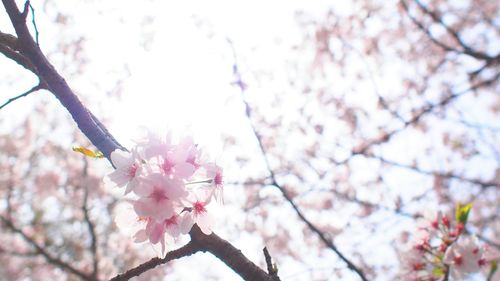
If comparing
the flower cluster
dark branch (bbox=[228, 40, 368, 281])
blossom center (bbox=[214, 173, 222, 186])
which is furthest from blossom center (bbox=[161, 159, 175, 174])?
dark branch (bbox=[228, 40, 368, 281])

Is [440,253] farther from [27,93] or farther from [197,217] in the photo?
[27,93]

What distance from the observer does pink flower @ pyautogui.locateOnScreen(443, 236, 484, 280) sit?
279 cm

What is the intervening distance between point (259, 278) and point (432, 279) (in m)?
1.80

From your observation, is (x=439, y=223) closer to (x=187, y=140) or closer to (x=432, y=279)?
(x=432, y=279)

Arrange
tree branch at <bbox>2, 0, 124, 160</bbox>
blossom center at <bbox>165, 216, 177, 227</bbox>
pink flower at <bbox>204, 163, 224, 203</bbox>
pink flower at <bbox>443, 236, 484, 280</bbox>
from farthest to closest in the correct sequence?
pink flower at <bbox>443, 236, 484, 280</bbox>
pink flower at <bbox>204, 163, 224, 203</bbox>
blossom center at <bbox>165, 216, 177, 227</bbox>
tree branch at <bbox>2, 0, 124, 160</bbox>

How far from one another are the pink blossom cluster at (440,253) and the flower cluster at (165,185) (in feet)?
5.56

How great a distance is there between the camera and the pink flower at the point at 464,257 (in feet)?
9.14

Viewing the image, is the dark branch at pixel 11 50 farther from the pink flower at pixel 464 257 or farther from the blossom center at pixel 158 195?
the pink flower at pixel 464 257

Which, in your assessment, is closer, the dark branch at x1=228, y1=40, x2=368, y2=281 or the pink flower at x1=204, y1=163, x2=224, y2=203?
the pink flower at x1=204, y1=163, x2=224, y2=203

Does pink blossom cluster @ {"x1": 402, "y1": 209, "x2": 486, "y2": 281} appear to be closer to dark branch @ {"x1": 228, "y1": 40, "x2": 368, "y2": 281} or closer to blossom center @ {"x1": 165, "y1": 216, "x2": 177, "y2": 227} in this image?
dark branch @ {"x1": 228, "y1": 40, "x2": 368, "y2": 281}

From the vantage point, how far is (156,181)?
1708 mm

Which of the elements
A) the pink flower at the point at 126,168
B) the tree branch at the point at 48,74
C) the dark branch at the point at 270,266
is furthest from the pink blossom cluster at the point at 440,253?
the tree branch at the point at 48,74

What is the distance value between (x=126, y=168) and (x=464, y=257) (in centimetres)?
228

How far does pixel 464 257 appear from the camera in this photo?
2.94 m
